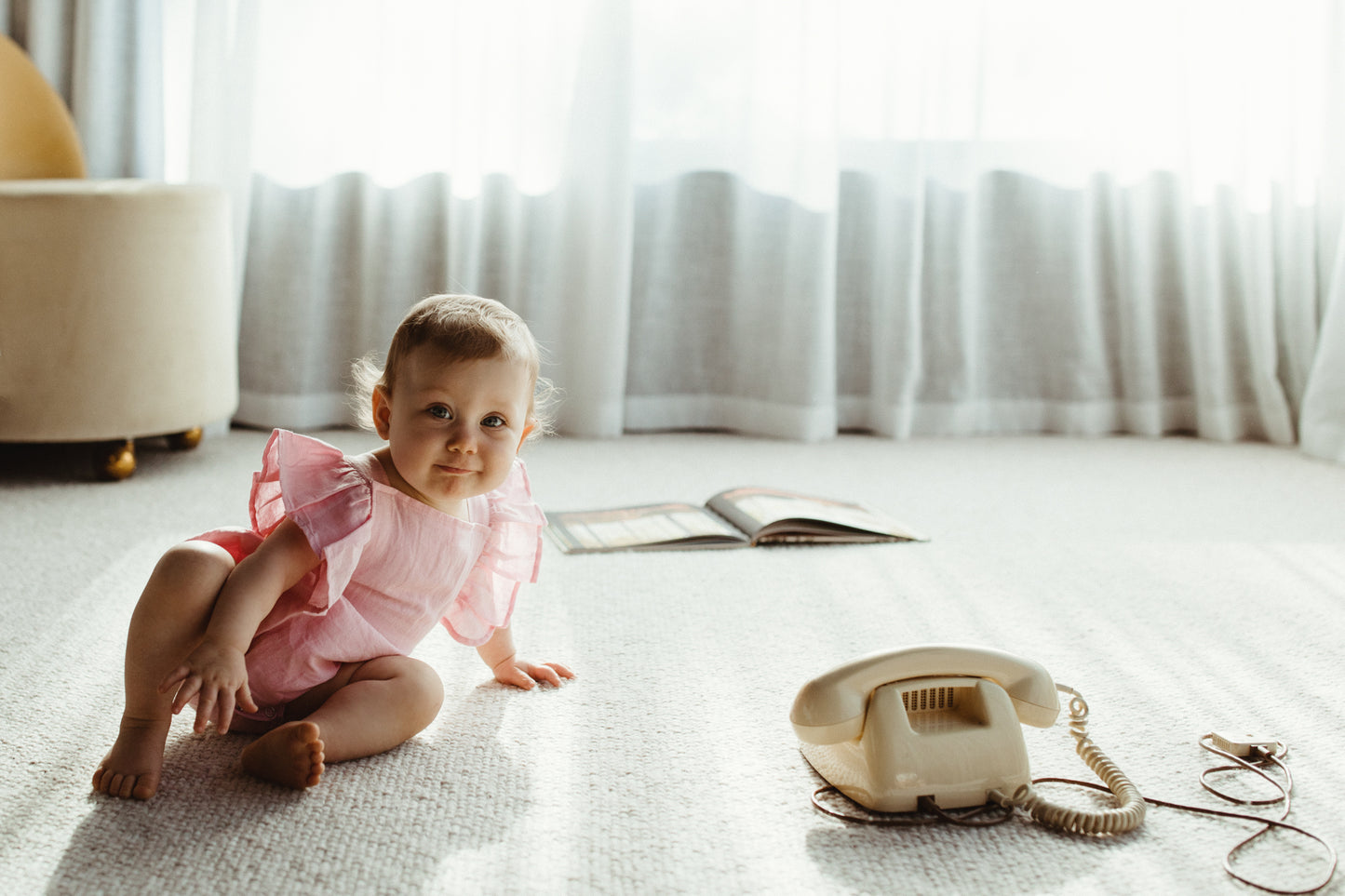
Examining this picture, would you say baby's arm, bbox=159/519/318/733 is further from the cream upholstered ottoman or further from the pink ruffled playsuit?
the cream upholstered ottoman

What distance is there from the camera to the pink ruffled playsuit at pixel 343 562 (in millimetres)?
976

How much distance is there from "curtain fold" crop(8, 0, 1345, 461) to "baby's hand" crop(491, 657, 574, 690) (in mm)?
1465

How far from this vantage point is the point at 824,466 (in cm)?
237

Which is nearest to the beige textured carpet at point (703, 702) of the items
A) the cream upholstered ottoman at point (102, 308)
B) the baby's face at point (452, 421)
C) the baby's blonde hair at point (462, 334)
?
the cream upholstered ottoman at point (102, 308)

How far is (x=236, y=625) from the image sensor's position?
90 centimetres

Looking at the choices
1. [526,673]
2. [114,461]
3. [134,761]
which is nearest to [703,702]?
[526,673]

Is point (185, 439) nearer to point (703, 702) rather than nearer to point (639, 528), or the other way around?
point (639, 528)

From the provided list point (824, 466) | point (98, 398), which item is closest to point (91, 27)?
point (98, 398)

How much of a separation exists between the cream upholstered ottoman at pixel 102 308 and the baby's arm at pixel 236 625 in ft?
3.80

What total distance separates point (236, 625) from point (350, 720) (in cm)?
14

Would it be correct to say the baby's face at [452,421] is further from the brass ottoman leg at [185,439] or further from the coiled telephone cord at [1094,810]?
the brass ottoman leg at [185,439]

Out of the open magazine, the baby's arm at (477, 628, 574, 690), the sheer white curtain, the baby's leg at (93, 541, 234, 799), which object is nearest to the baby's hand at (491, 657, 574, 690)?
the baby's arm at (477, 628, 574, 690)

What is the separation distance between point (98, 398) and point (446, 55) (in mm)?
1072

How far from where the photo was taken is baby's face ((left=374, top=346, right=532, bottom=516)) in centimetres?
100
